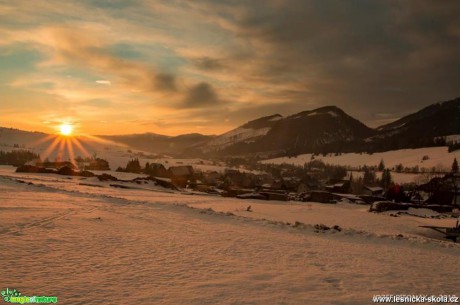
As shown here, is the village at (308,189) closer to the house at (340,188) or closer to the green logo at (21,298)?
the house at (340,188)

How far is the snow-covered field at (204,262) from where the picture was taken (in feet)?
31.0

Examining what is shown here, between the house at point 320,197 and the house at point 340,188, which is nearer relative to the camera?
the house at point 320,197

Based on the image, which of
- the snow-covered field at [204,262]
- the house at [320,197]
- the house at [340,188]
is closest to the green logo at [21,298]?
the snow-covered field at [204,262]

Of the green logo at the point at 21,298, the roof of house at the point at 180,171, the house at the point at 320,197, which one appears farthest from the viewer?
the roof of house at the point at 180,171

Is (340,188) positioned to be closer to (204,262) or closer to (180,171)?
(180,171)

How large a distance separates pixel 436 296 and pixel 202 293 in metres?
7.01

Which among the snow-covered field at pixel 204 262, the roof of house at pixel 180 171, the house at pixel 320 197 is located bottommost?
the house at pixel 320 197

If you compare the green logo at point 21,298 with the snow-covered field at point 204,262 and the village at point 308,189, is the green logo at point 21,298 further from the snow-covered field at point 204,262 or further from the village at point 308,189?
the village at point 308,189

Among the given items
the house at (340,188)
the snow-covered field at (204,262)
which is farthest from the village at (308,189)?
the snow-covered field at (204,262)

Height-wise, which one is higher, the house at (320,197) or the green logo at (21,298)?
the green logo at (21,298)

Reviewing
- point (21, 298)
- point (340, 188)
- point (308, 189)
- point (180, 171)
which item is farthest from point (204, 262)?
point (180, 171)

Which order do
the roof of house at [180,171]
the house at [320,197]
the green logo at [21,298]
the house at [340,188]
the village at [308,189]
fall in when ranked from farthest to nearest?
the roof of house at [180,171]
the house at [340,188]
the house at [320,197]
the village at [308,189]
the green logo at [21,298]

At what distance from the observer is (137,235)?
55.7 ft

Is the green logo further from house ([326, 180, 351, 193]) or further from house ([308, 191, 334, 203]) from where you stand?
house ([326, 180, 351, 193])
